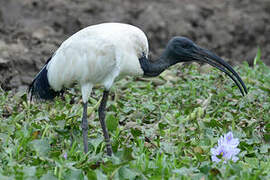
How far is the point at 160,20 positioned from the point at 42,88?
506 cm

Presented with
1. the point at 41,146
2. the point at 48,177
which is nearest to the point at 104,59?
the point at 41,146

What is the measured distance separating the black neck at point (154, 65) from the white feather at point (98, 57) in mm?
72

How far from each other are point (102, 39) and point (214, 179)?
5.03 ft

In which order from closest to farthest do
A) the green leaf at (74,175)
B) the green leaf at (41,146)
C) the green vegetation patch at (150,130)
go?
the green leaf at (74,175) < the green vegetation patch at (150,130) < the green leaf at (41,146)

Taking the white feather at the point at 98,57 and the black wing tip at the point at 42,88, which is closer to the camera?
the white feather at the point at 98,57

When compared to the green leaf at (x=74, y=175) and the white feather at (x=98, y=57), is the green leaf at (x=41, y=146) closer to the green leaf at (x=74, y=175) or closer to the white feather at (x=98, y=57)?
the green leaf at (x=74, y=175)

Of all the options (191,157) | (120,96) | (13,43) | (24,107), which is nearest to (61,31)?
(13,43)

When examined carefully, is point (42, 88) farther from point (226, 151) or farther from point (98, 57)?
point (226, 151)

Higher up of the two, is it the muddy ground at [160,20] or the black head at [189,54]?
the muddy ground at [160,20]

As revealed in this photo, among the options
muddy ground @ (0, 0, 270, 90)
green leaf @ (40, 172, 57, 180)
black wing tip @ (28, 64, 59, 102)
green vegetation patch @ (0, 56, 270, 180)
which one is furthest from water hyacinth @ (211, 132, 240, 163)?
muddy ground @ (0, 0, 270, 90)

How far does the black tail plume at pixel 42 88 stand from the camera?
16.3ft

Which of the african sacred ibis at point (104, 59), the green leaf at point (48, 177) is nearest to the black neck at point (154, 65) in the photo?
the african sacred ibis at point (104, 59)

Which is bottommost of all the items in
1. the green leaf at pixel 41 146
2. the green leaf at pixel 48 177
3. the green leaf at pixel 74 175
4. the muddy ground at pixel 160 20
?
the green leaf at pixel 48 177

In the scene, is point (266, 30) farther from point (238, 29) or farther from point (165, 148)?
point (165, 148)
